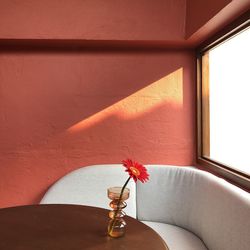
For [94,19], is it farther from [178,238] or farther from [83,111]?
[178,238]

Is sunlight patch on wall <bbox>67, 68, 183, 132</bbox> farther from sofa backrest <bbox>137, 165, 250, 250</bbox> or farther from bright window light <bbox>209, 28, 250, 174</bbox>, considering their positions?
sofa backrest <bbox>137, 165, 250, 250</bbox>

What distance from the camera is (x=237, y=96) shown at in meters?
2.54

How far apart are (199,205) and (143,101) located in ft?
3.57

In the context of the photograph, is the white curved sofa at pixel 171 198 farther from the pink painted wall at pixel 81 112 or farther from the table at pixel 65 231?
the table at pixel 65 231

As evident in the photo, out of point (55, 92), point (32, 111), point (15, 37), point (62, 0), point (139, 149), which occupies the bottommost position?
point (139, 149)

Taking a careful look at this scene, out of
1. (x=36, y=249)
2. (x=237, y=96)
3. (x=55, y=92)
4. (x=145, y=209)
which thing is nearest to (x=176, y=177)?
(x=145, y=209)

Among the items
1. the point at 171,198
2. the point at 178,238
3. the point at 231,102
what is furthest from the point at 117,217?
the point at 231,102

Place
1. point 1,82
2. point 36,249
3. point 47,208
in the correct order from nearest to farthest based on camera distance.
→ point 36,249
point 47,208
point 1,82

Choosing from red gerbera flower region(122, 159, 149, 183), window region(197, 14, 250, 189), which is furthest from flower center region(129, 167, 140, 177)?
window region(197, 14, 250, 189)

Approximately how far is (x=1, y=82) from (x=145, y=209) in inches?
67.9

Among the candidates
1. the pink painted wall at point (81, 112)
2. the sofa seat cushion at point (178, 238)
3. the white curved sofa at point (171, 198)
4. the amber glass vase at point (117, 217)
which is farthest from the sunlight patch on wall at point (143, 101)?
the amber glass vase at point (117, 217)

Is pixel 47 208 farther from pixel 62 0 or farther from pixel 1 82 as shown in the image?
pixel 62 0

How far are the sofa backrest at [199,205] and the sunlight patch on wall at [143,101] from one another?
0.56 metres

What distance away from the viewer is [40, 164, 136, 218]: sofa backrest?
252 cm
